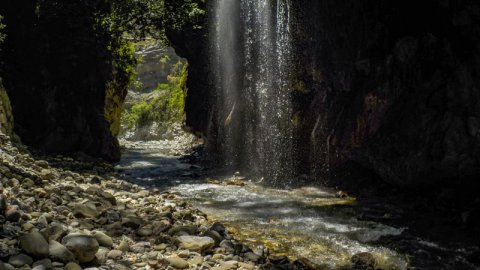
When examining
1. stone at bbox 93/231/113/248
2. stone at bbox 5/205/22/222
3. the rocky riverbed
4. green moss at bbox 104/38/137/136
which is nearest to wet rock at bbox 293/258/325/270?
the rocky riverbed

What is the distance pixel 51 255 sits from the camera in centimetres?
517

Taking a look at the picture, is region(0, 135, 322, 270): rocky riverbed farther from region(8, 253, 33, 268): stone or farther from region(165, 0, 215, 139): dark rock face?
region(165, 0, 215, 139): dark rock face

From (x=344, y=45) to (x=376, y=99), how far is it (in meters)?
2.91

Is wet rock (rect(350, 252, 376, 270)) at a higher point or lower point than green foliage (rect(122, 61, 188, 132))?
lower

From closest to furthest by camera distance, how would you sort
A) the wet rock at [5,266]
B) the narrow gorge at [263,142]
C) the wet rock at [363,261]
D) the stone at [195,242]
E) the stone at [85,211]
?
the wet rock at [5,266] < the stone at [195,242] < the wet rock at [363,261] < the narrow gorge at [263,142] < the stone at [85,211]

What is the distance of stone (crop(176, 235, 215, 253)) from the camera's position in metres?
6.92

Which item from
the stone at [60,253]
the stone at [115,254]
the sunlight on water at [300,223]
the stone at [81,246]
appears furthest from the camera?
the sunlight on water at [300,223]

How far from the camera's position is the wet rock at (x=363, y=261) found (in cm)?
709

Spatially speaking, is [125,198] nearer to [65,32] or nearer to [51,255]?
[51,255]

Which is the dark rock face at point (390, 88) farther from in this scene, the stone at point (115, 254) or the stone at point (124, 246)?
the stone at point (115, 254)

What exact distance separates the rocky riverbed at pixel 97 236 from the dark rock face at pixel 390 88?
23.9ft

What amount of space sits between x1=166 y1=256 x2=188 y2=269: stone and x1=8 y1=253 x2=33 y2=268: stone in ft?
6.51

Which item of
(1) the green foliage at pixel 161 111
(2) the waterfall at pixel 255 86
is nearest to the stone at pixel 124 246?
(2) the waterfall at pixel 255 86

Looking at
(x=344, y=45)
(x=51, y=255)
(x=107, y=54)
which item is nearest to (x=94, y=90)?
(x=107, y=54)
